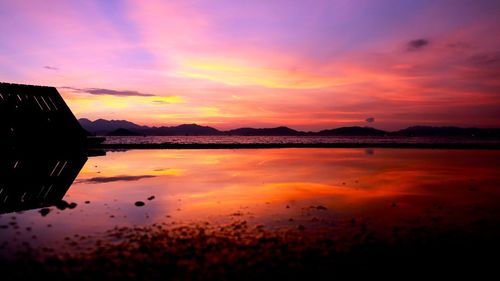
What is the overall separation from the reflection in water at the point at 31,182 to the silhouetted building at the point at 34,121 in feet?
15.6

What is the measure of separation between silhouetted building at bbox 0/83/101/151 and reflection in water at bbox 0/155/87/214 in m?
4.76

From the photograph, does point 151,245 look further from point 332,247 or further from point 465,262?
point 465,262

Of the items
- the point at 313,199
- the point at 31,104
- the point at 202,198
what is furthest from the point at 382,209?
the point at 31,104

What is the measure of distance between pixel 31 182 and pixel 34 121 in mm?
20240

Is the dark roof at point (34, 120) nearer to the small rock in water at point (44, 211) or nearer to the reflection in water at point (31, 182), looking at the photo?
the reflection in water at point (31, 182)

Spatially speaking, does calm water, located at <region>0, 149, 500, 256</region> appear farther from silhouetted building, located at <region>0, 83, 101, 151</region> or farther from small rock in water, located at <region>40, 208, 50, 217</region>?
silhouetted building, located at <region>0, 83, 101, 151</region>

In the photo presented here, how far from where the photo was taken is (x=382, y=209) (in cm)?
1497

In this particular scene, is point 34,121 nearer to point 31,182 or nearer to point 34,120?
point 34,120

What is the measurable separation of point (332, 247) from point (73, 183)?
17.1m

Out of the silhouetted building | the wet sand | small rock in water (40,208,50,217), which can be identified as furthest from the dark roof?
small rock in water (40,208,50,217)

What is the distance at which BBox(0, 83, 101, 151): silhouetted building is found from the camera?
37.2 meters

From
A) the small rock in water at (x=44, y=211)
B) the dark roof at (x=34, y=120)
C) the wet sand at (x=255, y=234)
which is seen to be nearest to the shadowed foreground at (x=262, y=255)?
the wet sand at (x=255, y=234)

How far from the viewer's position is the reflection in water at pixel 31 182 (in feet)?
54.0

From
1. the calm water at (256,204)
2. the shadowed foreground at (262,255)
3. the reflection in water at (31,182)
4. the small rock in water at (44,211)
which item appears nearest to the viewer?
the shadowed foreground at (262,255)
